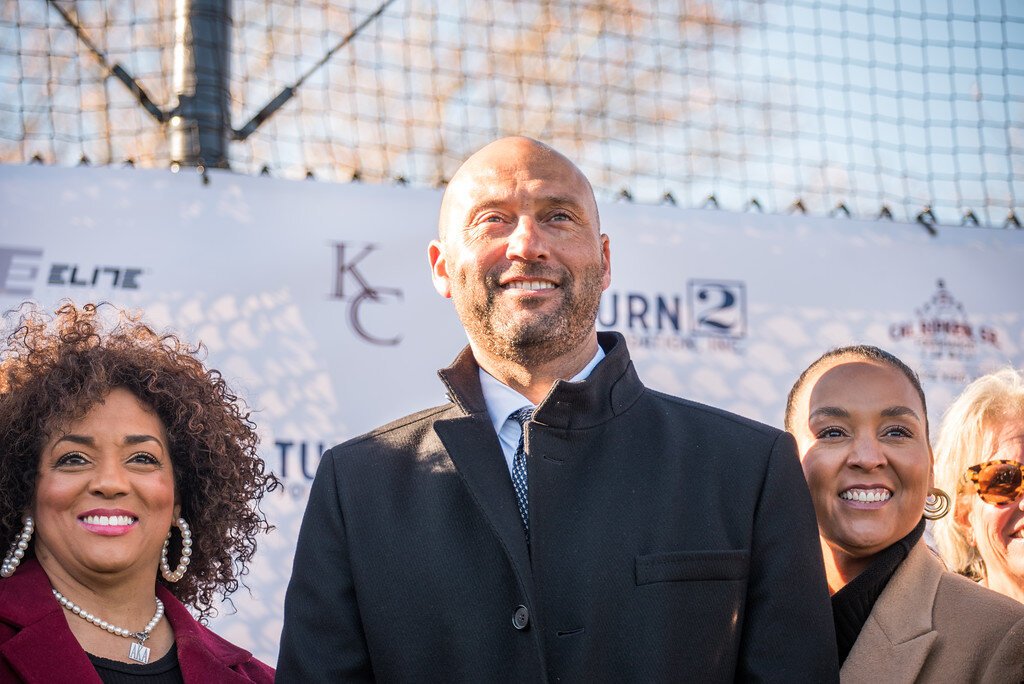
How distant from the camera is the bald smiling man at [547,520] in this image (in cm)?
192

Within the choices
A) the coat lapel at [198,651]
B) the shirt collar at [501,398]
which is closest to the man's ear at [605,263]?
the shirt collar at [501,398]

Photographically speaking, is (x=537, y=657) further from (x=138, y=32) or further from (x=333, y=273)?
(x=138, y=32)

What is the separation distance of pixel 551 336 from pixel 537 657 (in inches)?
22.1

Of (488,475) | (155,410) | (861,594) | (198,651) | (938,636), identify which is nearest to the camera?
(488,475)

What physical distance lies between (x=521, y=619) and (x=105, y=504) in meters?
0.94

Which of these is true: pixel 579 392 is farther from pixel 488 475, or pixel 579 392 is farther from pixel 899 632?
pixel 899 632

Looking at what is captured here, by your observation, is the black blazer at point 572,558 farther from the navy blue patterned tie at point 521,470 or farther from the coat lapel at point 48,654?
the coat lapel at point 48,654

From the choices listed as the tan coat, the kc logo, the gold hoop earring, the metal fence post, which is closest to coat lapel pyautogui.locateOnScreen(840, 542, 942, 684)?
the tan coat

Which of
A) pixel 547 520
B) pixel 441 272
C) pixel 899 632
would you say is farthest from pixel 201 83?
pixel 899 632

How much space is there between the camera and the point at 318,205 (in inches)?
159

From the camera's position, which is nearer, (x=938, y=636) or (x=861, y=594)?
(x=938, y=636)

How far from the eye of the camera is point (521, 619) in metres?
→ 1.91

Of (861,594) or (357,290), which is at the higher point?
(357,290)

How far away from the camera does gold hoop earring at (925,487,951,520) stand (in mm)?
2537
